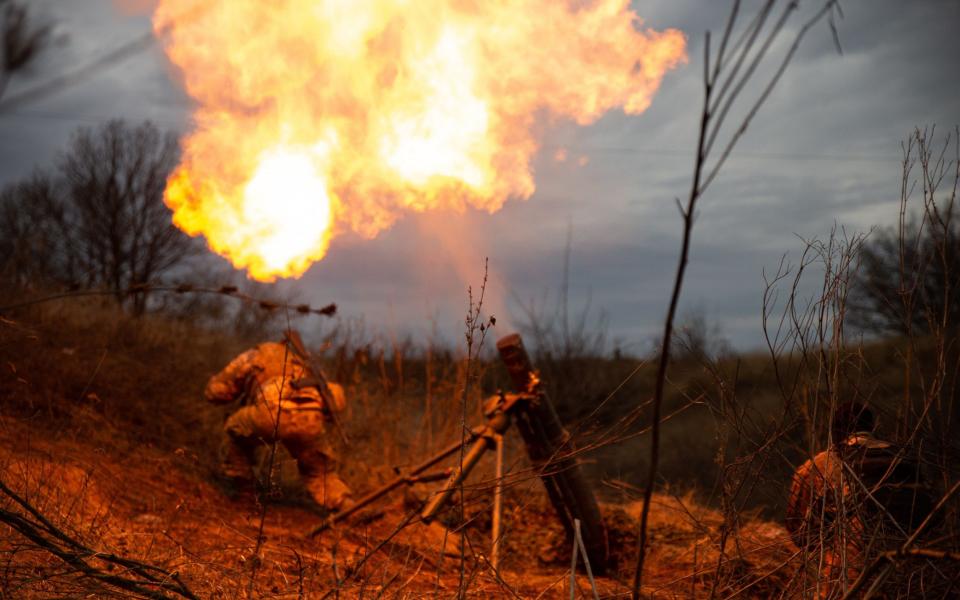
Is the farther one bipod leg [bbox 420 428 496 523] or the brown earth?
bipod leg [bbox 420 428 496 523]

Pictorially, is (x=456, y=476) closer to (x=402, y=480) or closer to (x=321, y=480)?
(x=402, y=480)

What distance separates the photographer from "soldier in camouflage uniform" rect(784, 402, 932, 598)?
286 cm

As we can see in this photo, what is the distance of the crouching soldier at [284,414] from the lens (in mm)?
7020

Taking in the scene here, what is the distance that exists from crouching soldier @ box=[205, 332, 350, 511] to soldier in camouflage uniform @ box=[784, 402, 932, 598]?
14.5 feet

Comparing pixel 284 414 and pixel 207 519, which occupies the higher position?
pixel 284 414

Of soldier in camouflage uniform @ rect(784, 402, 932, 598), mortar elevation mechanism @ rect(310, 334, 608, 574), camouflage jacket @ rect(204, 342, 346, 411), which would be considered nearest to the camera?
soldier in camouflage uniform @ rect(784, 402, 932, 598)

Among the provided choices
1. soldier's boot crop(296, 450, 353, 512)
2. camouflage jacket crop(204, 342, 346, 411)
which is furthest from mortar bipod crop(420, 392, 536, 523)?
camouflage jacket crop(204, 342, 346, 411)

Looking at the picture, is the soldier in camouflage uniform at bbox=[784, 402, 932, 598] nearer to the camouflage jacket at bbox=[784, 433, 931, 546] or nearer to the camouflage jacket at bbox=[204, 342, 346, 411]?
the camouflage jacket at bbox=[784, 433, 931, 546]

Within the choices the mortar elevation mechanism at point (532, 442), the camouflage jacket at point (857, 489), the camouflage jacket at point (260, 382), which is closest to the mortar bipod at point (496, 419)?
the mortar elevation mechanism at point (532, 442)

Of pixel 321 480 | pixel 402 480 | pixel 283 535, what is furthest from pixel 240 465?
pixel 402 480

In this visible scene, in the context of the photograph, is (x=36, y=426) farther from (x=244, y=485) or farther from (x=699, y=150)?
(x=699, y=150)

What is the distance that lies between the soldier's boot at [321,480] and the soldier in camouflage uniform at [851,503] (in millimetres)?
4200

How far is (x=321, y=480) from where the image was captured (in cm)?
721

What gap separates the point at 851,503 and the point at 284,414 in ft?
16.7
